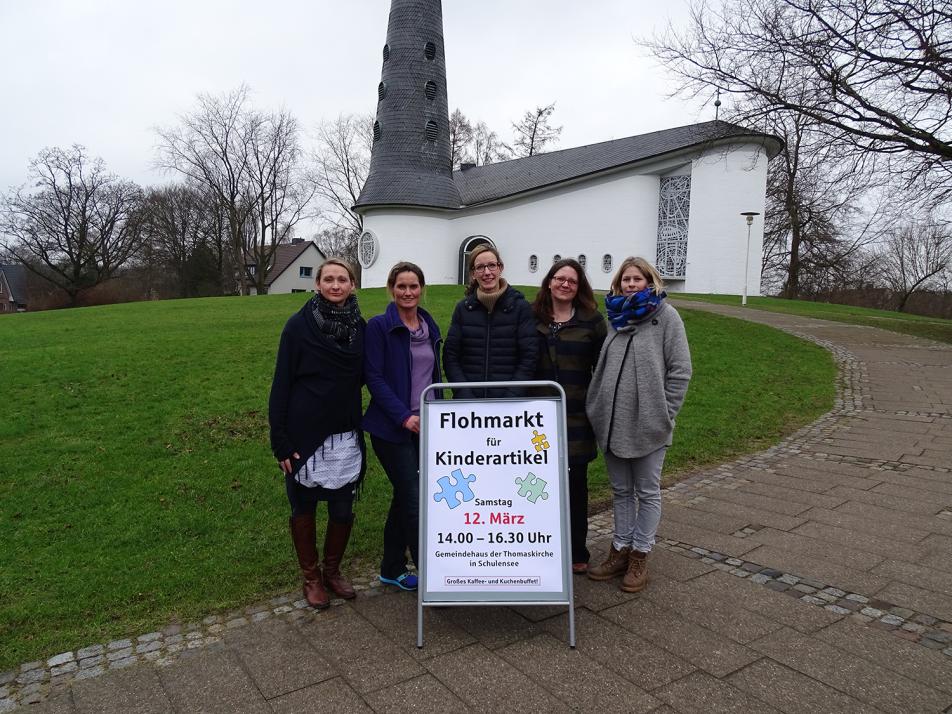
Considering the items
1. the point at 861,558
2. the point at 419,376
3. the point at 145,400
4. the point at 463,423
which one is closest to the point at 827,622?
the point at 861,558

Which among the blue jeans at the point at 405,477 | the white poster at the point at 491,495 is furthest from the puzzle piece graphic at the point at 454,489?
the blue jeans at the point at 405,477

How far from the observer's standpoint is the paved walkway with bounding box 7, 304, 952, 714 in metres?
2.83

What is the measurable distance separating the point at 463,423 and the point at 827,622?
→ 7.23 ft

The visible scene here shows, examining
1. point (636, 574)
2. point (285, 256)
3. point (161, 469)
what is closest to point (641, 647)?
point (636, 574)

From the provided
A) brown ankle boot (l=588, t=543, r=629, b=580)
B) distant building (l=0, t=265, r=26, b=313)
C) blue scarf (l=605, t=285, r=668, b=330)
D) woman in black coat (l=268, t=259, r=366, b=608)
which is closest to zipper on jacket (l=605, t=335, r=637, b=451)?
blue scarf (l=605, t=285, r=668, b=330)

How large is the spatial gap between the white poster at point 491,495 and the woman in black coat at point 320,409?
0.53 meters

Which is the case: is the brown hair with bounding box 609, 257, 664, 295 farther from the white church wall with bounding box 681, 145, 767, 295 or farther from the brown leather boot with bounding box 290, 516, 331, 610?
the white church wall with bounding box 681, 145, 767, 295

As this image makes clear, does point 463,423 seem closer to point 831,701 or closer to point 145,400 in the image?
point 831,701

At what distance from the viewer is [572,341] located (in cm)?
397

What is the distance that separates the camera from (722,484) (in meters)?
6.07

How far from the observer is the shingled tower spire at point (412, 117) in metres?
32.8

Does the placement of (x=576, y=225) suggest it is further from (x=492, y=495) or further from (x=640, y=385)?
(x=492, y=495)

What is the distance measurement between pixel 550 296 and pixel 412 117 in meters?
31.7

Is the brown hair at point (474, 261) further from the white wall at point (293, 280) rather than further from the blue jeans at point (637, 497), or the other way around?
the white wall at point (293, 280)
